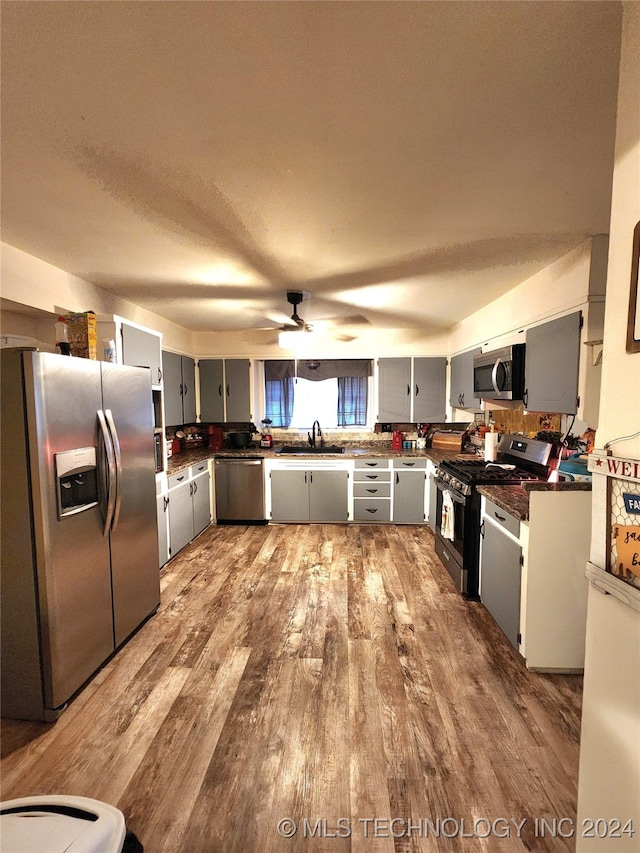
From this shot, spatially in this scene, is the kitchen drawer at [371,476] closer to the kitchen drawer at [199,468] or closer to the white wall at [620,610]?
the kitchen drawer at [199,468]

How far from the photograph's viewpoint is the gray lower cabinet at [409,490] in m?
4.21

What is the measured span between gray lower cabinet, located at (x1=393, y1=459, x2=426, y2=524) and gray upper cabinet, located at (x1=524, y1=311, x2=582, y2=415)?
1759 millimetres

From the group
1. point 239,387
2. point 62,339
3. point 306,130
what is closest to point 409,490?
point 239,387

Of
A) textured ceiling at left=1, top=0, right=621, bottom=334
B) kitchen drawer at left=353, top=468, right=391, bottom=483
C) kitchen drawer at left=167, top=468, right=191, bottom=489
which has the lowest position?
kitchen drawer at left=353, top=468, right=391, bottom=483

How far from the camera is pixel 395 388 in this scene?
4.62 metres

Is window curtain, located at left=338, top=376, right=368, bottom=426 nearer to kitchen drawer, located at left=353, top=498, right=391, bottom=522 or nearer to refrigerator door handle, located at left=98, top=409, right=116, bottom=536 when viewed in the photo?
kitchen drawer, located at left=353, top=498, right=391, bottom=522

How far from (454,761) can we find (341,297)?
3.04 meters

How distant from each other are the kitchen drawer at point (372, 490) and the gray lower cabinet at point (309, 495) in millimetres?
142

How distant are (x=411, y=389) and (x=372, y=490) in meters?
1.38

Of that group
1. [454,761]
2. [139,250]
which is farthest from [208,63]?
[454,761]

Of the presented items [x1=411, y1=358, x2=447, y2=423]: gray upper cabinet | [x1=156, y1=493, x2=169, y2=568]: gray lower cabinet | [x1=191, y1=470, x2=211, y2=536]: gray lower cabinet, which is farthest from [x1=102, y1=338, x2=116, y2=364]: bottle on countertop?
[x1=411, y1=358, x2=447, y2=423]: gray upper cabinet

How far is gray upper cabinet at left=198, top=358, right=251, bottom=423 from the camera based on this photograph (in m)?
4.74

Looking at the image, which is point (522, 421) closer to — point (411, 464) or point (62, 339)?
point (411, 464)

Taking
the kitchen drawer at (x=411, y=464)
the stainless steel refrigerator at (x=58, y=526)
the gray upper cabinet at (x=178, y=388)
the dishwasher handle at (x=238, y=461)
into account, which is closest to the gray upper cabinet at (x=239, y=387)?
the gray upper cabinet at (x=178, y=388)
